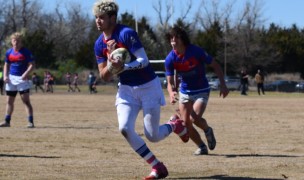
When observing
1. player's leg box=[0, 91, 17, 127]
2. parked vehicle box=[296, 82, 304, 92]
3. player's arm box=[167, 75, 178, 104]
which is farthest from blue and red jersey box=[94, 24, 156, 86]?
parked vehicle box=[296, 82, 304, 92]

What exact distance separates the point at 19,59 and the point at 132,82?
871cm

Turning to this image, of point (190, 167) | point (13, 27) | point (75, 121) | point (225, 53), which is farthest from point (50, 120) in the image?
point (13, 27)

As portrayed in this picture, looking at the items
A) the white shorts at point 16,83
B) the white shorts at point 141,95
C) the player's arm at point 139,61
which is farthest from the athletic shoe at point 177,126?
the white shorts at point 16,83

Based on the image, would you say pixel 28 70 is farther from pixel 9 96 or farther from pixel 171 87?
pixel 171 87

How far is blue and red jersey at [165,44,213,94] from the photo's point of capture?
11.6 metres

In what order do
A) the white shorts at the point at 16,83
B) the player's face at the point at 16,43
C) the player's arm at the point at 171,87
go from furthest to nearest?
the white shorts at the point at 16,83 → the player's face at the point at 16,43 → the player's arm at the point at 171,87

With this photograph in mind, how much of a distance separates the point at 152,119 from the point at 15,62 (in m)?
8.83

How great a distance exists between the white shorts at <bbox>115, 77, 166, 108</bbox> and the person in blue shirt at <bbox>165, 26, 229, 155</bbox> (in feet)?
7.11

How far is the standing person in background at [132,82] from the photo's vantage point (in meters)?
8.78

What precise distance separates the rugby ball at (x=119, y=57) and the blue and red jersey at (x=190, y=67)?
307 centimetres

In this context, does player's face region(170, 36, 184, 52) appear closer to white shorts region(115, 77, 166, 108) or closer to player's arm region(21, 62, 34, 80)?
white shorts region(115, 77, 166, 108)

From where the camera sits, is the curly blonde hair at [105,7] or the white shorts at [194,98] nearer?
the curly blonde hair at [105,7]

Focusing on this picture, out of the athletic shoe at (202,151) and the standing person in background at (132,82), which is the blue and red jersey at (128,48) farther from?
the athletic shoe at (202,151)

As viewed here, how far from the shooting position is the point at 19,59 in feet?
56.6
